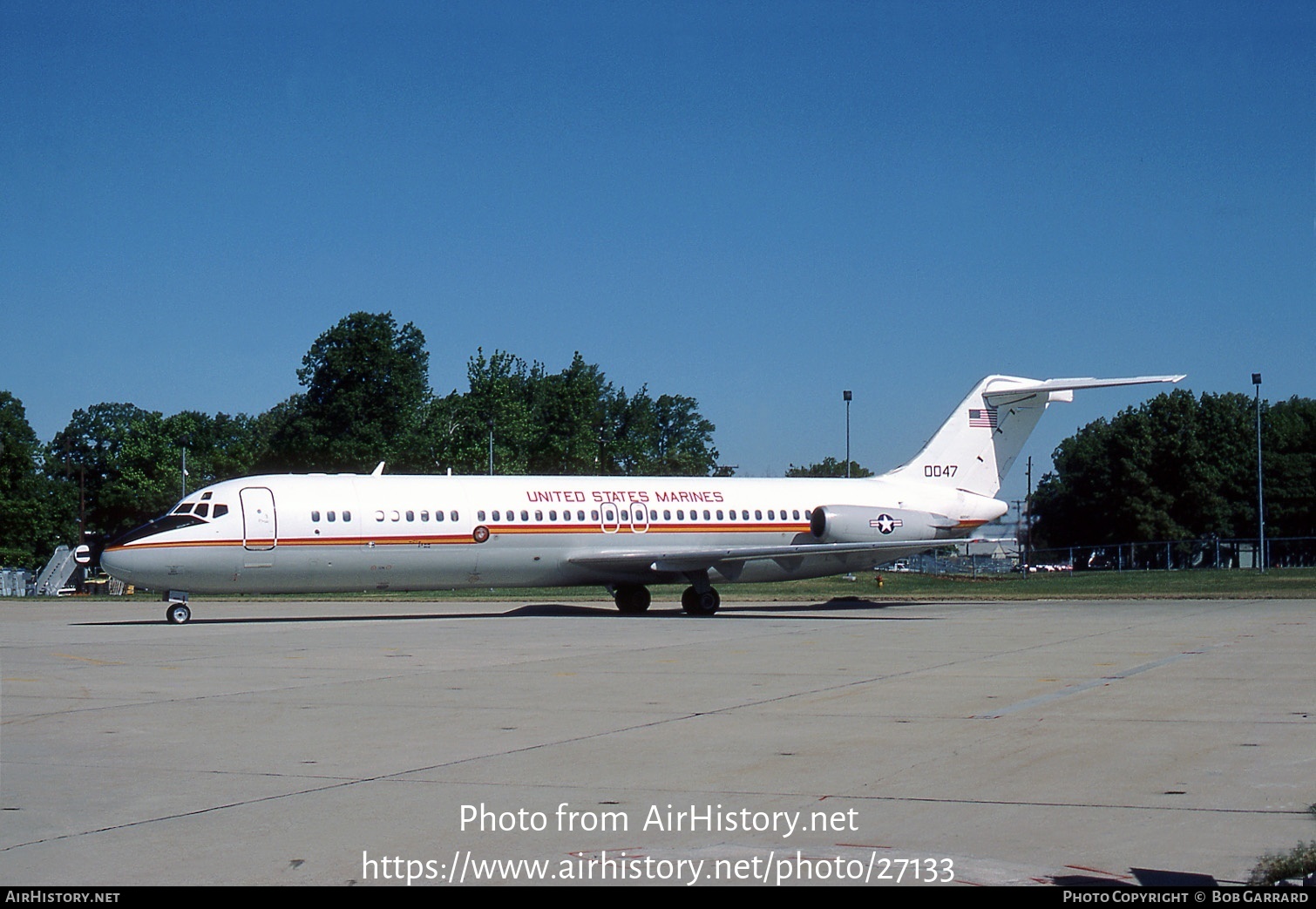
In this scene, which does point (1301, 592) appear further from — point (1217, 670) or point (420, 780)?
point (420, 780)

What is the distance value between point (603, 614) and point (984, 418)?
13.1 metres

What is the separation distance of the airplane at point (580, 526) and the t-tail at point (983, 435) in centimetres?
5

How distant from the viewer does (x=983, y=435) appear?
123 feet

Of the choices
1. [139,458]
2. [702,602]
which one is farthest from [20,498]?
[702,602]

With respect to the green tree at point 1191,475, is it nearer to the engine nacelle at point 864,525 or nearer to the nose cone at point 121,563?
the engine nacelle at point 864,525

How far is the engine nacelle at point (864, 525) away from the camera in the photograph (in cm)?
3434

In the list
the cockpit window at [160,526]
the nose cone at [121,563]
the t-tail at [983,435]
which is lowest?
the nose cone at [121,563]

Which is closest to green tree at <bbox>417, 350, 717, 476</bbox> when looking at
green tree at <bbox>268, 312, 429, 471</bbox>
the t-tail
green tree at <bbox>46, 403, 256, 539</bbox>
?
green tree at <bbox>268, 312, 429, 471</bbox>

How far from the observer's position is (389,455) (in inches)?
3275

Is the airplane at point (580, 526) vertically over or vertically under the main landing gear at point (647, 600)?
over

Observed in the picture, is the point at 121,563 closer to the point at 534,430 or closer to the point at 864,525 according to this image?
the point at 864,525

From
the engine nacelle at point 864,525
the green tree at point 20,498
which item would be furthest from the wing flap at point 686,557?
the green tree at point 20,498
